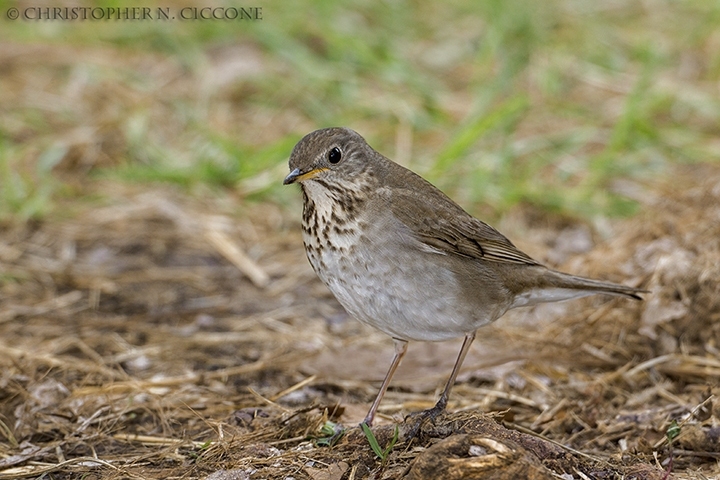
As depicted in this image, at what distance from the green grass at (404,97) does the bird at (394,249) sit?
3034mm

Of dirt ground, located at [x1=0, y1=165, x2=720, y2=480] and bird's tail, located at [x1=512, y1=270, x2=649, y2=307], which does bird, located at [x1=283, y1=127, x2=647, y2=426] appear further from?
dirt ground, located at [x1=0, y1=165, x2=720, y2=480]

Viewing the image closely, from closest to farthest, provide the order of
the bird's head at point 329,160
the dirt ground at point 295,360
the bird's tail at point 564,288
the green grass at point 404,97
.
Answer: the dirt ground at point 295,360 → the bird's head at point 329,160 → the bird's tail at point 564,288 → the green grass at point 404,97

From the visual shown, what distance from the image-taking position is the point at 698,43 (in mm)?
11172

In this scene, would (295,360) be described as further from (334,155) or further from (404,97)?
(404,97)

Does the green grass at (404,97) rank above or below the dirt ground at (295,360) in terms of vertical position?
above

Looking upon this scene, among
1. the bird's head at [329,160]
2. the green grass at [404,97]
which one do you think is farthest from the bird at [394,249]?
the green grass at [404,97]

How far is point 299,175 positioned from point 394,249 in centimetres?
57

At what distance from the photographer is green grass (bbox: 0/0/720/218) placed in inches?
321

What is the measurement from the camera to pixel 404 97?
9.62 m

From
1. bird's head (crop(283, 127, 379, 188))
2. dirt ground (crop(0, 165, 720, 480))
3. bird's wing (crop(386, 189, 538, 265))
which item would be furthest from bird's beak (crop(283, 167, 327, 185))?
dirt ground (crop(0, 165, 720, 480))

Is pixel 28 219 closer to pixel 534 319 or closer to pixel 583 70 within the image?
pixel 534 319

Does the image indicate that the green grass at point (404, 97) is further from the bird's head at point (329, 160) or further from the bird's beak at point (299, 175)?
the bird's beak at point (299, 175)

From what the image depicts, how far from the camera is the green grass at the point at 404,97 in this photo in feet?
26.8

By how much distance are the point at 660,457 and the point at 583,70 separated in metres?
6.79
